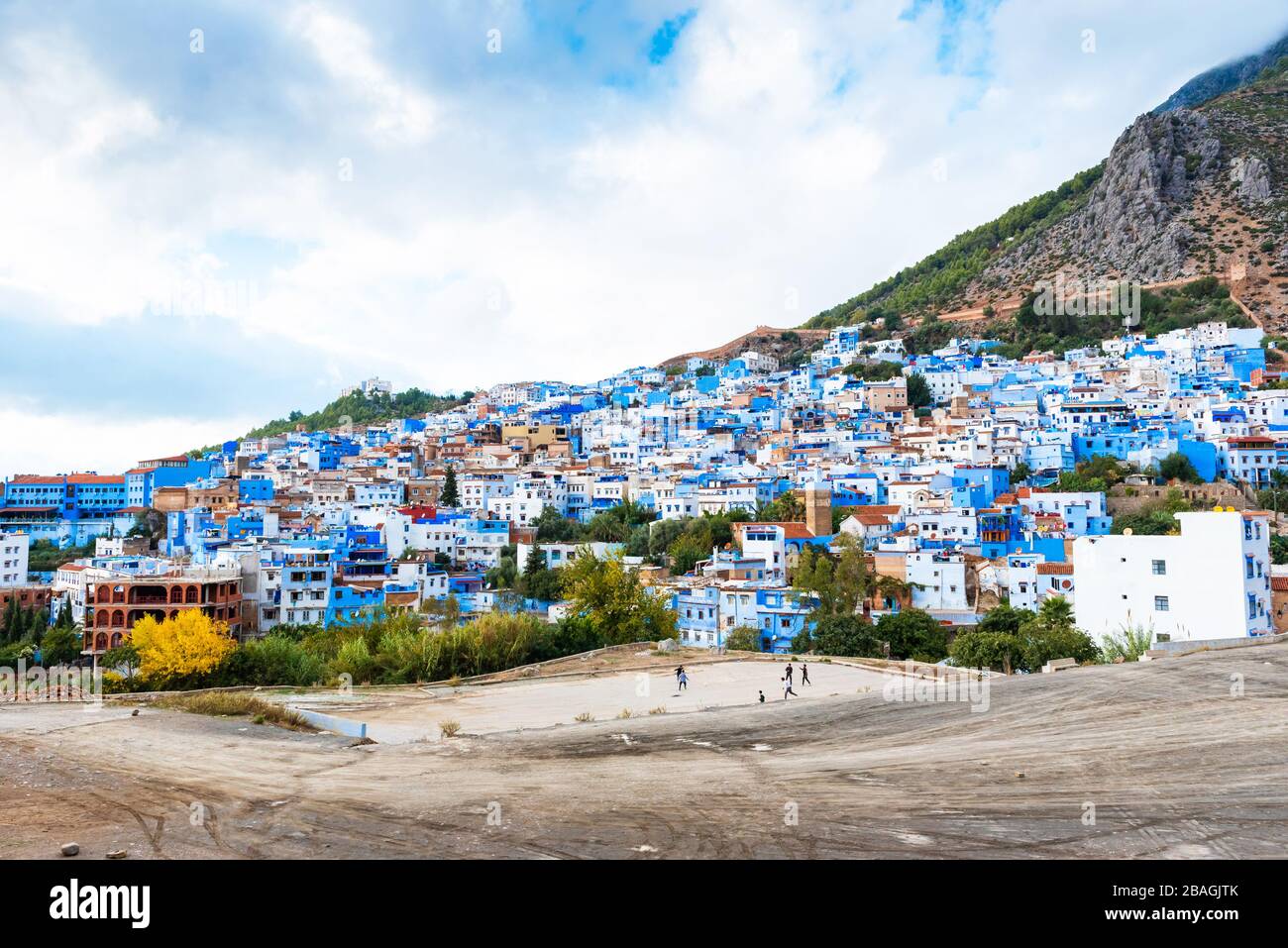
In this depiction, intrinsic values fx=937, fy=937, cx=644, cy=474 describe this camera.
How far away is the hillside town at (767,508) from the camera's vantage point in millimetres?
29094

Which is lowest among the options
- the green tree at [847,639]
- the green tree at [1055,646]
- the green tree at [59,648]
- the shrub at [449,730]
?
the green tree at [59,648]

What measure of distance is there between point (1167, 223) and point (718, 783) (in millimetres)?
91794

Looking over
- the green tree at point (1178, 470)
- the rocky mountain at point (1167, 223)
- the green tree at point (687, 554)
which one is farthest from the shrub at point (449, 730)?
the rocky mountain at point (1167, 223)

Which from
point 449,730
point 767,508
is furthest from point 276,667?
point 767,508

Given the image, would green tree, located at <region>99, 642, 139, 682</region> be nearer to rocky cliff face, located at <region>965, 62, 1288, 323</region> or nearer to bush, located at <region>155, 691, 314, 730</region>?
bush, located at <region>155, 691, 314, 730</region>

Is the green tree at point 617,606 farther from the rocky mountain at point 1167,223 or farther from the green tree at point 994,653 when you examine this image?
the rocky mountain at point 1167,223

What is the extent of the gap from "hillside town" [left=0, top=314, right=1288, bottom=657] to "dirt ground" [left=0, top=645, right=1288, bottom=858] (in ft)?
25.5

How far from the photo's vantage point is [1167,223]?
83438mm

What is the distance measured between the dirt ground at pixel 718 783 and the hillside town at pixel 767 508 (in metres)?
7.78

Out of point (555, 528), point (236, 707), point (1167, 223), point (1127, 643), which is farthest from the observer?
point (1167, 223)

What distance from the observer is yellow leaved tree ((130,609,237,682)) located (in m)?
19.1

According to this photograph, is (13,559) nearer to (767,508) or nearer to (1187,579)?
(767,508)
